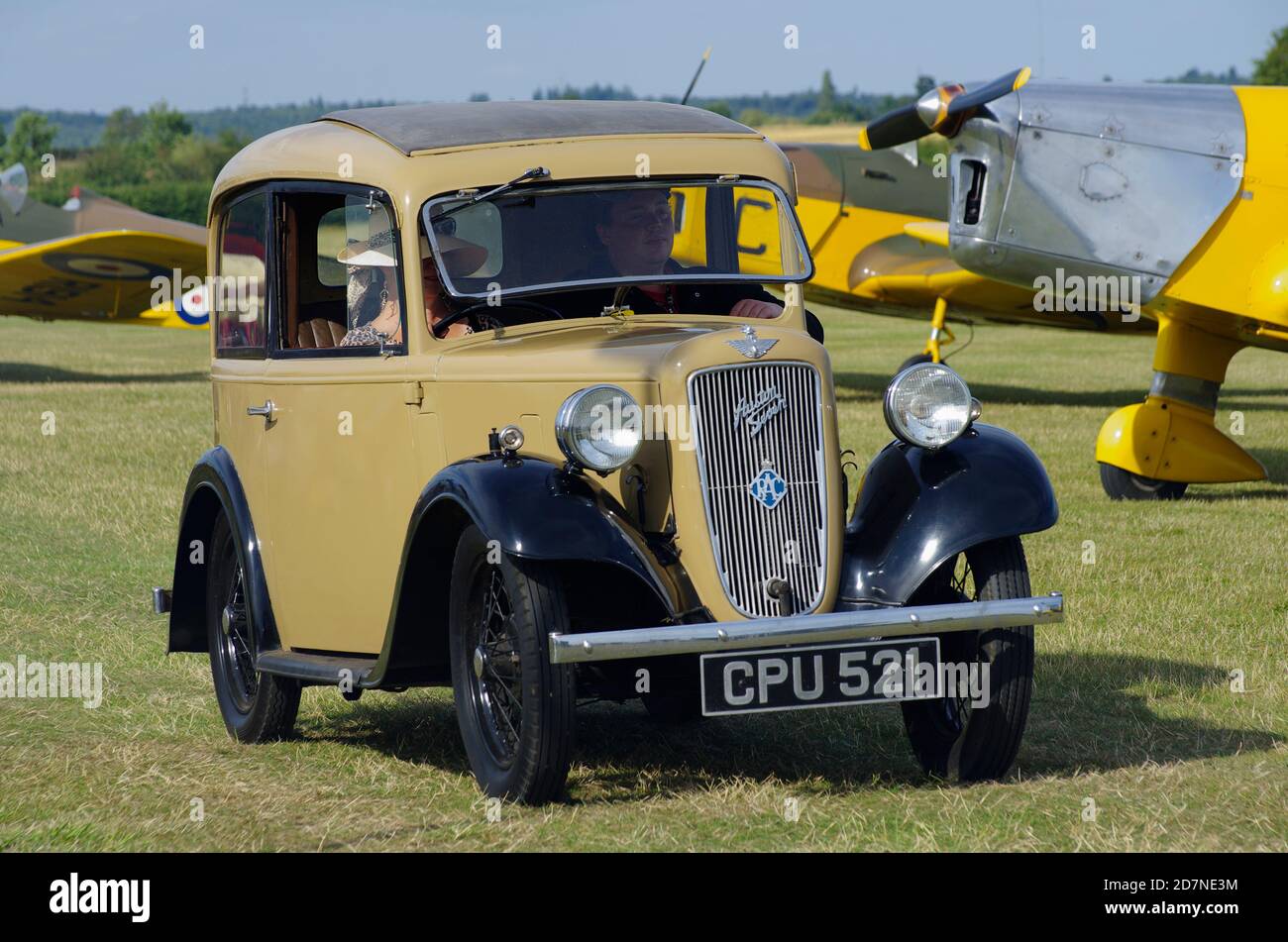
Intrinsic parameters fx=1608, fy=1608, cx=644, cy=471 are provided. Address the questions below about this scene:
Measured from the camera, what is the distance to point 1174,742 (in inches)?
219

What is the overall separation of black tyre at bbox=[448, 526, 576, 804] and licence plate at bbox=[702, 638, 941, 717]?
42 cm

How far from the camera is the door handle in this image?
18.5 feet

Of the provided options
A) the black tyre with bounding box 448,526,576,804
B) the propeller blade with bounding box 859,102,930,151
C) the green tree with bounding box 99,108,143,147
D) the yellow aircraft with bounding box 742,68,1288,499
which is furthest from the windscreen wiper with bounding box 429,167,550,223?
the green tree with bounding box 99,108,143,147

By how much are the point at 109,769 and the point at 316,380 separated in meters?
1.47

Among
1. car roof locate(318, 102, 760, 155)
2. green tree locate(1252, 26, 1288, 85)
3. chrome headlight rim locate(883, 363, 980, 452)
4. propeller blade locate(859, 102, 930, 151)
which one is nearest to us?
chrome headlight rim locate(883, 363, 980, 452)

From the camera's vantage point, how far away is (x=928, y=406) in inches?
197

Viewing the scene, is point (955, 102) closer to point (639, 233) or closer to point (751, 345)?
point (639, 233)

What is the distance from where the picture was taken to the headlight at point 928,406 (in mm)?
4980

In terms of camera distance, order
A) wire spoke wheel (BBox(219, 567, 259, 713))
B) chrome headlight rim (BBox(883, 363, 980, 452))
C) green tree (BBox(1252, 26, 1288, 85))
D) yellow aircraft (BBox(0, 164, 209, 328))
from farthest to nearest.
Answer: green tree (BBox(1252, 26, 1288, 85)), yellow aircraft (BBox(0, 164, 209, 328)), wire spoke wheel (BBox(219, 567, 259, 713)), chrome headlight rim (BBox(883, 363, 980, 452))

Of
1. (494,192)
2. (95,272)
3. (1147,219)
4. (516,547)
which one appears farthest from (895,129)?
(95,272)

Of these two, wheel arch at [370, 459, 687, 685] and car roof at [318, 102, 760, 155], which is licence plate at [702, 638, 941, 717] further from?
car roof at [318, 102, 760, 155]

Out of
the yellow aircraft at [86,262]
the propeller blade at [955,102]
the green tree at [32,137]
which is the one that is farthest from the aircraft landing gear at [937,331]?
the green tree at [32,137]
